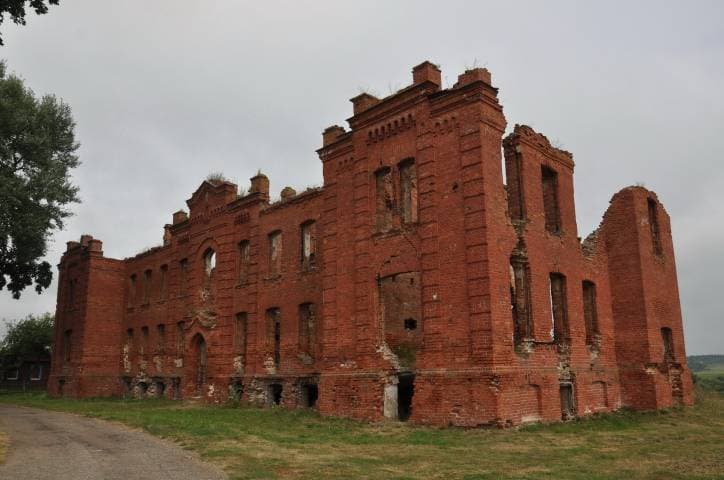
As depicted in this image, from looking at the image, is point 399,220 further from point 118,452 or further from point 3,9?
point 3,9

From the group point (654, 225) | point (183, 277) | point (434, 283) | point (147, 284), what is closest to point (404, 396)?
point (434, 283)

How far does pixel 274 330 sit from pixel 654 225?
1394cm

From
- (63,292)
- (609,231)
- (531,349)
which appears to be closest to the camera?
(531,349)

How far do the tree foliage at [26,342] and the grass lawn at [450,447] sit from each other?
28.7 m

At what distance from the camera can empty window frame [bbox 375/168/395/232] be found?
17266 mm

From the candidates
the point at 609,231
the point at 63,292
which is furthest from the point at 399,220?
the point at 63,292

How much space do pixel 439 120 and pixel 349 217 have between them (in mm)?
4051

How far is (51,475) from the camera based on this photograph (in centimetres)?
921

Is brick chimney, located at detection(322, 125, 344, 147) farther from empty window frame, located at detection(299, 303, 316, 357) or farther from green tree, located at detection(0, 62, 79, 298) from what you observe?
green tree, located at detection(0, 62, 79, 298)

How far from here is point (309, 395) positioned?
66.4 feet

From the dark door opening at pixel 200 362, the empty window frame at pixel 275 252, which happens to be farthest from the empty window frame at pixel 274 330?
the dark door opening at pixel 200 362

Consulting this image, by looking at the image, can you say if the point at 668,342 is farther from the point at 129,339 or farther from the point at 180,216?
the point at 129,339

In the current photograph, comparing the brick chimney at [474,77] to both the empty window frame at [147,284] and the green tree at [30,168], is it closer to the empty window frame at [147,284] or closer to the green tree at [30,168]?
the green tree at [30,168]

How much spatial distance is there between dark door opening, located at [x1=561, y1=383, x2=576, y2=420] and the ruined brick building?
0.18ft
